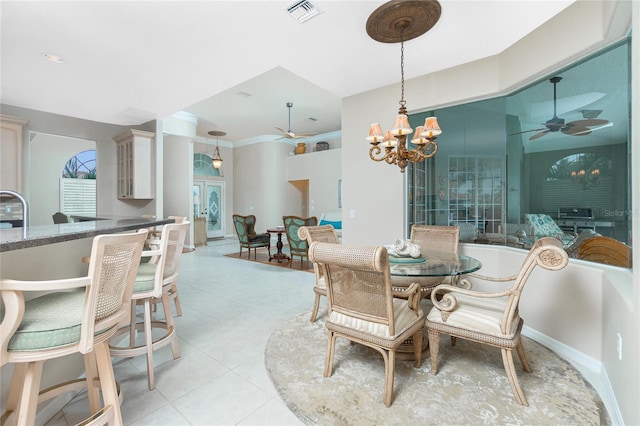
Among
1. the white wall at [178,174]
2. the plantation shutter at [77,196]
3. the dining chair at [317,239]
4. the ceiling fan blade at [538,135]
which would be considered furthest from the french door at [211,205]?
the ceiling fan blade at [538,135]

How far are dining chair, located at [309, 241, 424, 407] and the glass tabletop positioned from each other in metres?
0.13

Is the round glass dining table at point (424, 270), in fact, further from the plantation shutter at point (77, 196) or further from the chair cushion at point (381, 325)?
the plantation shutter at point (77, 196)

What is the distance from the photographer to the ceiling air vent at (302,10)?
2.14m

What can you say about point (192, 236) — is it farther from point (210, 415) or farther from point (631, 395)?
point (631, 395)

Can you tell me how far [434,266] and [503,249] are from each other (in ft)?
4.45

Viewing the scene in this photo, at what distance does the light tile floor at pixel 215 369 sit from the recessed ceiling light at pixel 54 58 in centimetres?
295

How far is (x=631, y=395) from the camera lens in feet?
4.44

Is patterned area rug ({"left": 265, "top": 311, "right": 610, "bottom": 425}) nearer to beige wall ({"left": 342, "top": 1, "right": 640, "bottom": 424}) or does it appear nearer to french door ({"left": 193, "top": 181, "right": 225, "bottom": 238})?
beige wall ({"left": 342, "top": 1, "right": 640, "bottom": 424})

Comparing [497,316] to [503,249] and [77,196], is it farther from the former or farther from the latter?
[77,196]

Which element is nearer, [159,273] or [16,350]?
[16,350]

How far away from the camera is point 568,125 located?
241 centimetres

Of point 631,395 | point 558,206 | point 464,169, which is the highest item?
point 464,169

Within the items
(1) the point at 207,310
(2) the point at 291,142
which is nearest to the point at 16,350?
(1) the point at 207,310

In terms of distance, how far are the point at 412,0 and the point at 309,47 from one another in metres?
1.00
